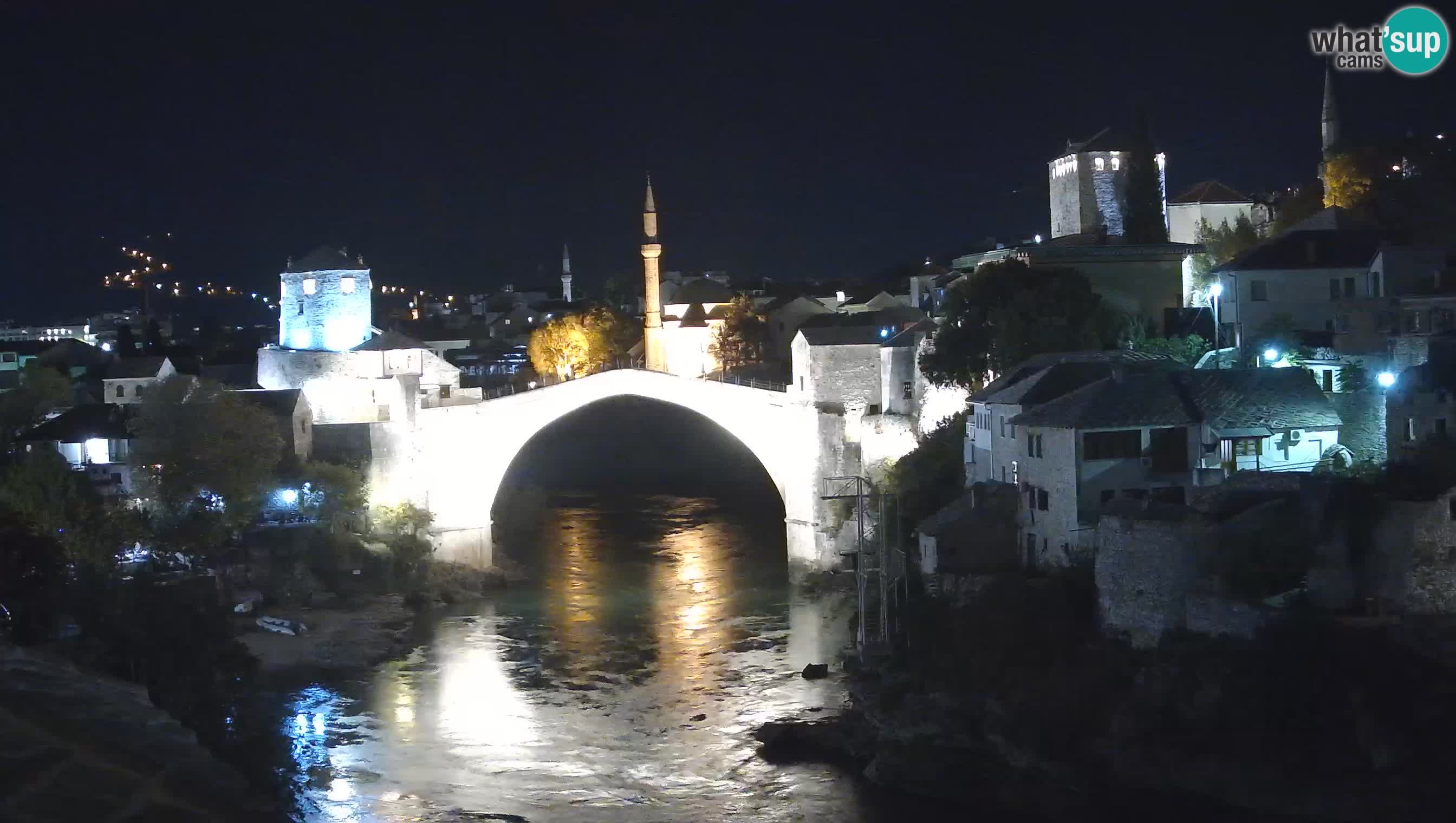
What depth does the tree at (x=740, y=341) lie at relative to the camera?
3378 centimetres

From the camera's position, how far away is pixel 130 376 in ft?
89.6

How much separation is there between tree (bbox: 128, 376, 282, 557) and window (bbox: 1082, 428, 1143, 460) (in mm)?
10858

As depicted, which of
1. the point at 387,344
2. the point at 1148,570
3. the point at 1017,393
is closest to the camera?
the point at 1148,570

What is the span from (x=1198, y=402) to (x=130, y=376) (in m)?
18.3

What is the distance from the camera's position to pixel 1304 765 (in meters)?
12.6

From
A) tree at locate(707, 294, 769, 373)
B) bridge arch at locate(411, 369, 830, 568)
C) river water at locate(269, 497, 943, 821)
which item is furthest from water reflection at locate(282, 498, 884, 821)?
tree at locate(707, 294, 769, 373)

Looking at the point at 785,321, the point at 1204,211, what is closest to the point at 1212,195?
the point at 1204,211

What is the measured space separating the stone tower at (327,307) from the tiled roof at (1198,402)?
1392cm

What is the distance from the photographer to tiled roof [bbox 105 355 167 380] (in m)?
27.4

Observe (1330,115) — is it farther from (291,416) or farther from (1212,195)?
(291,416)

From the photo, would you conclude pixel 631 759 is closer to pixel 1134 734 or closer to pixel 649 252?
pixel 1134 734

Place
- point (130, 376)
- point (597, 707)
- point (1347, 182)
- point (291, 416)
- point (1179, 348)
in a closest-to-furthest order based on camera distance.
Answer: point (597, 707) < point (1179, 348) < point (1347, 182) < point (291, 416) < point (130, 376)

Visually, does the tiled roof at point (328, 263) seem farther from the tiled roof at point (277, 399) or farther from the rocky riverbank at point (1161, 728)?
the rocky riverbank at point (1161, 728)

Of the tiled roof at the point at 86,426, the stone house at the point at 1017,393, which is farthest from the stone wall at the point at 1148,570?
the tiled roof at the point at 86,426
